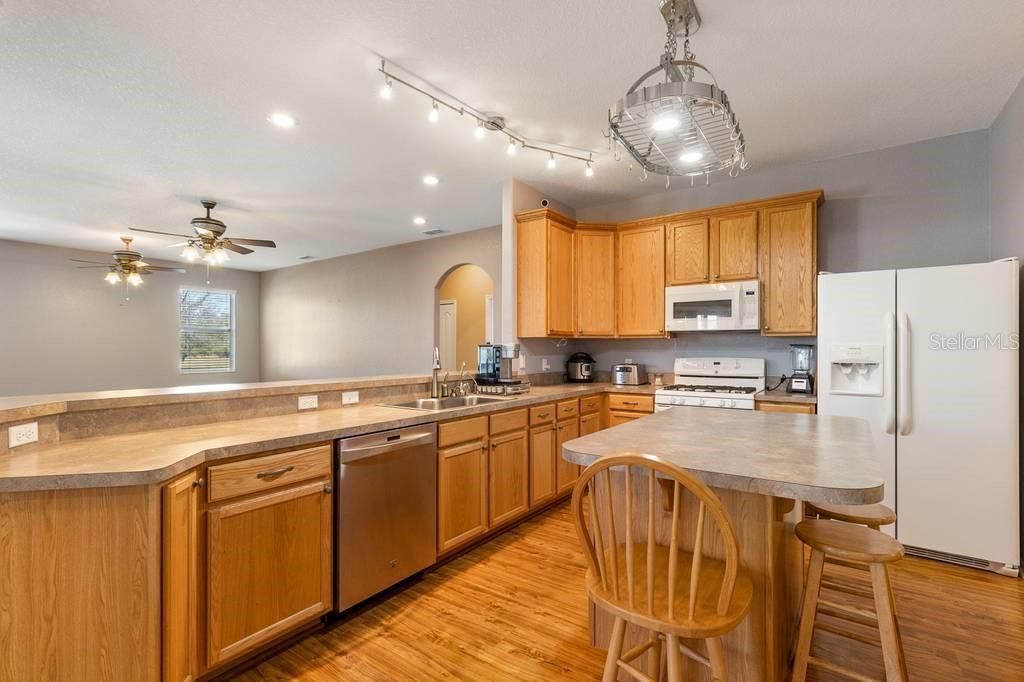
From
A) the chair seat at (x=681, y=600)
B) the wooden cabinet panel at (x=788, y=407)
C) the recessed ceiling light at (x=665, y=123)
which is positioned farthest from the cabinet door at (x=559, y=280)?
the chair seat at (x=681, y=600)

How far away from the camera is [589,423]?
4102mm

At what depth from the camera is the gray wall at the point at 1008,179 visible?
262 cm

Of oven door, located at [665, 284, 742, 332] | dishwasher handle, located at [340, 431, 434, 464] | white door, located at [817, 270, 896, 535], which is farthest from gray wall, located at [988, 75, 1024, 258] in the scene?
dishwasher handle, located at [340, 431, 434, 464]

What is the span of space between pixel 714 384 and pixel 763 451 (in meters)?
2.74

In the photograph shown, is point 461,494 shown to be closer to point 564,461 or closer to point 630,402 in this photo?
point 564,461

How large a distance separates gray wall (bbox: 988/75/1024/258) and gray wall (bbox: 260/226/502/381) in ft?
14.1

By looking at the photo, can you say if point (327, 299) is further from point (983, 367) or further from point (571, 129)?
point (983, 367)

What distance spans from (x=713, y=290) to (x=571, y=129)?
70.3 inches

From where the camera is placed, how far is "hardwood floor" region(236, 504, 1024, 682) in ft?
6.03

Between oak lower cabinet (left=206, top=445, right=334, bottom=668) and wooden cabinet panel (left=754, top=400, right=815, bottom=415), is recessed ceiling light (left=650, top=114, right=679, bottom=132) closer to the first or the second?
oak lower cabinet (left=206, top=445, right=334, bottom=668)

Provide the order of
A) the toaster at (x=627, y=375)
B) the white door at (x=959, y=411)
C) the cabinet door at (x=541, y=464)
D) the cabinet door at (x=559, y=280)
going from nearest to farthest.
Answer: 1. the white door at (x=959, y=411)
2. the cabinet door at (x=541, y=464)
3. the cabinet door at (x=559, y=280)
4. the toaster at (x=627, y=375)

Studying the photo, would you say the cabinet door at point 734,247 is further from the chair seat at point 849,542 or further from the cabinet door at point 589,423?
the chair seat at point 849,542

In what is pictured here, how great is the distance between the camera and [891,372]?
284 centimetres

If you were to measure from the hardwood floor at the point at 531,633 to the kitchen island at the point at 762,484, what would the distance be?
0.95 ft
